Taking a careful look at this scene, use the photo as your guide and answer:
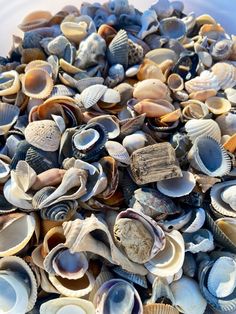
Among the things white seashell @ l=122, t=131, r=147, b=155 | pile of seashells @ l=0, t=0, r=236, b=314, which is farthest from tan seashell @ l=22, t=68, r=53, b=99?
white seashell @ l=122, t=131, r=147, b=155

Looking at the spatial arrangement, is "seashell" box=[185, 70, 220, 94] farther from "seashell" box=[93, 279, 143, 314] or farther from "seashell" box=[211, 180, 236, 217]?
"seashell" box=[93, 279, 143, 314]

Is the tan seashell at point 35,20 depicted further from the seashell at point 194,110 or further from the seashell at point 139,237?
the seashell at point 139,237

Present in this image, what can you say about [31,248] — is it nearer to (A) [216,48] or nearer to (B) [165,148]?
(B) [165,148]

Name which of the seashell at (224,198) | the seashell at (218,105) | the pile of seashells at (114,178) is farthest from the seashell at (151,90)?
the seashell at (224,198)

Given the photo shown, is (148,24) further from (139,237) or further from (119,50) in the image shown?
(139,237)

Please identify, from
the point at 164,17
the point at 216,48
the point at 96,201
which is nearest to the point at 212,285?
the point at 96,201
